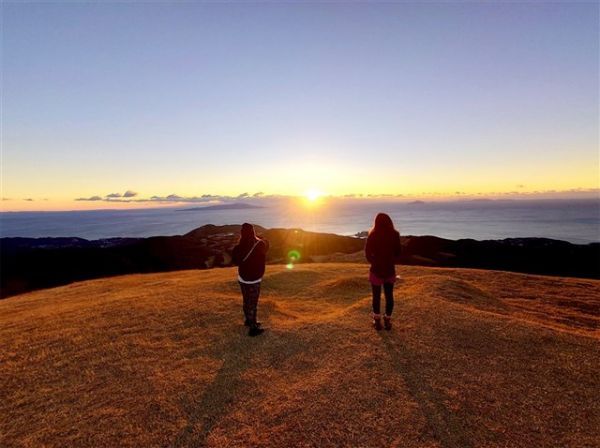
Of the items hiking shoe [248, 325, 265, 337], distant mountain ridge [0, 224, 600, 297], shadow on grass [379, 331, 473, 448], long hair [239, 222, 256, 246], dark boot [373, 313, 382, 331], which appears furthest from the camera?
distant mountain ridge [0, 224, 600, 297]

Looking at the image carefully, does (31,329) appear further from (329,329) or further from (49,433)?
(329,329)

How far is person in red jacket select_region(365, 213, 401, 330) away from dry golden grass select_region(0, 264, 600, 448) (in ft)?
2.54

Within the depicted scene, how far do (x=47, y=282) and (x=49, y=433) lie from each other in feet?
119

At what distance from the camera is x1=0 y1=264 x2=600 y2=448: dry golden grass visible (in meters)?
5.11

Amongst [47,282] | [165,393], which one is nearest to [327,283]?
[165,393]

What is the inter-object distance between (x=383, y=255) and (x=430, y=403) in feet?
11.8

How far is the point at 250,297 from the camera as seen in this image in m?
8.55

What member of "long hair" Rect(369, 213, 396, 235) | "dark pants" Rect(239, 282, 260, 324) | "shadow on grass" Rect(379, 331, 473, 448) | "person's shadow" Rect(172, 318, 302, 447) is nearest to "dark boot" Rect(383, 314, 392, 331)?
"shadow on grass" Rect(379, 331, 473, 448)

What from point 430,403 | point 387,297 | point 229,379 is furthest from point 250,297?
point 430,403

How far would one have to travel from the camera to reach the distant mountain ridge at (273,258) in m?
33.1

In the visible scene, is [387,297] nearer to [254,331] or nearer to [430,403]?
[430,403]

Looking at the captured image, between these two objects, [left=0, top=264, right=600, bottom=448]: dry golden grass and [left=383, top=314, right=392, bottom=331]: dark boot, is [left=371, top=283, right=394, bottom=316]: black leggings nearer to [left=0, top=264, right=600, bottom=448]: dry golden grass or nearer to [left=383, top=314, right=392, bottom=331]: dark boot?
[left=383, top=314, right=392, bottom=331]: dark boot

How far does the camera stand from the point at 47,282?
33875 millimetres

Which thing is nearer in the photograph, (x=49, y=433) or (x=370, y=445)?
(x=370, y=445)
